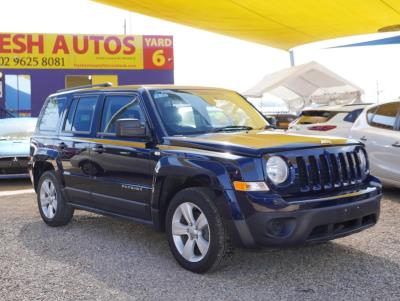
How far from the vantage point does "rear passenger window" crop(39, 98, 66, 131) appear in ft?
22.4

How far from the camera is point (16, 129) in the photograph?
11766 millimetres

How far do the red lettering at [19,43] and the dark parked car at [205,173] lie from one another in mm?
15487

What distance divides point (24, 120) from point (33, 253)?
24.9ft

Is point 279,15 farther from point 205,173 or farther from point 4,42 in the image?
point 205,173

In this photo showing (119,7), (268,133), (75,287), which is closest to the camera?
(75,287)

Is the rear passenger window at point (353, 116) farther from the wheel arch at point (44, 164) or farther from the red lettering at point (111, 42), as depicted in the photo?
the red lettering at point (111, 42)

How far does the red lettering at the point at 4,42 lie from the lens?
20516 millimetres

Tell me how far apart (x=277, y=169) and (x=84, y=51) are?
18.2 metres

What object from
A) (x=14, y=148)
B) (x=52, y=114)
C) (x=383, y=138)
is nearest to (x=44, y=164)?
(x=52, y=114)

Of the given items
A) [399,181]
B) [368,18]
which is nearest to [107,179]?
[399,181]

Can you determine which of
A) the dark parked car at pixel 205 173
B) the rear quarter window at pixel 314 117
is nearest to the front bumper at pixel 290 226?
the dark parked car at pixel 205 173

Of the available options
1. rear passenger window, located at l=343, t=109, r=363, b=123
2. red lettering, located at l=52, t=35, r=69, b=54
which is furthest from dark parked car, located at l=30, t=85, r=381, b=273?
red lettering, located at l=52, t=35, r=69, b=54

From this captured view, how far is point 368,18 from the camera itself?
631 inches

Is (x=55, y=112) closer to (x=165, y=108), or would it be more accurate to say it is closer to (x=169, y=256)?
(x=165, y=108)
